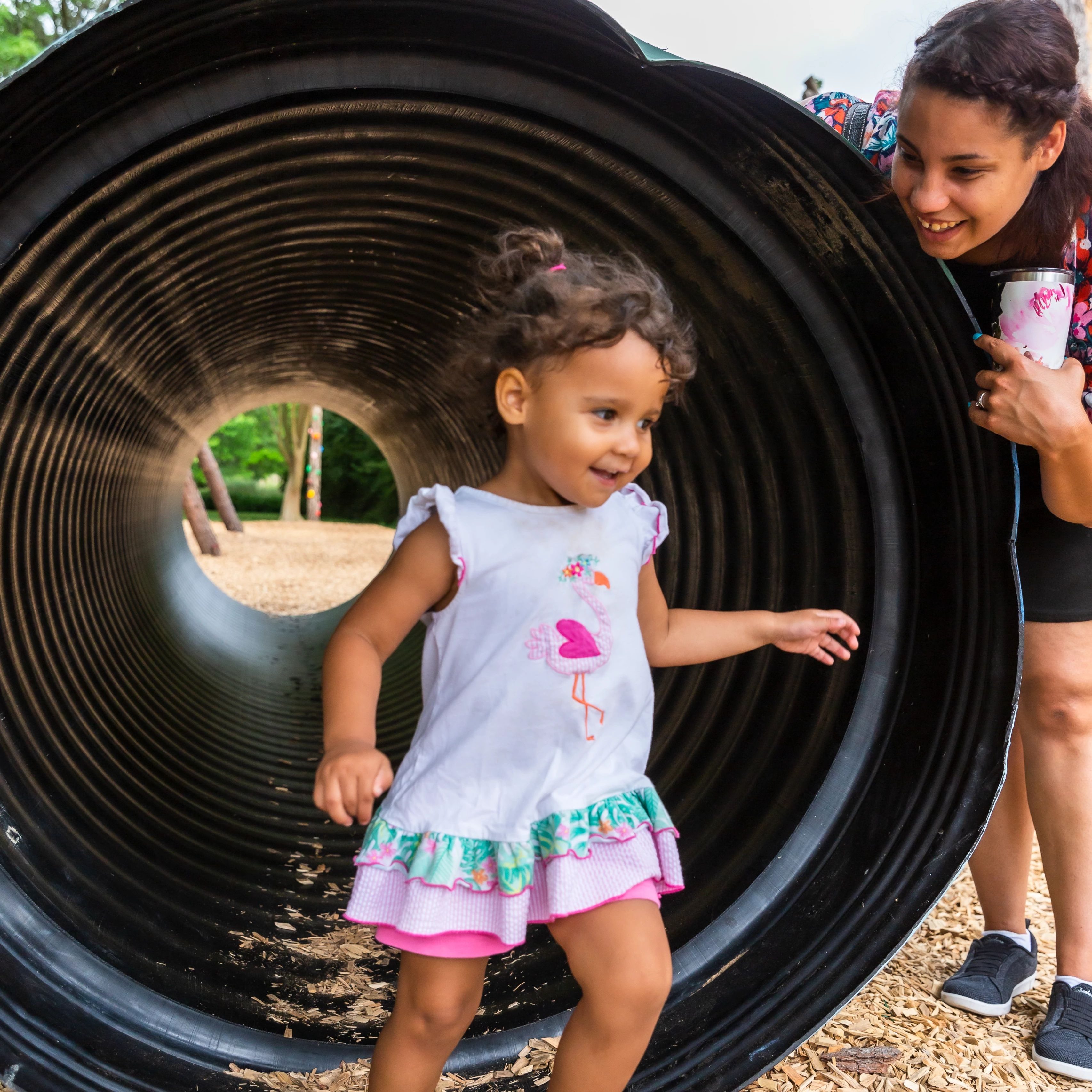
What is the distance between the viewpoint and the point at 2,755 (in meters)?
2.41

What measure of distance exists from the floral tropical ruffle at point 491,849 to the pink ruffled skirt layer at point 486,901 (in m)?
0.01

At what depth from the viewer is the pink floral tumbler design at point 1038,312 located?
2029 millimetres

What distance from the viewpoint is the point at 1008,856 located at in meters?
2.88

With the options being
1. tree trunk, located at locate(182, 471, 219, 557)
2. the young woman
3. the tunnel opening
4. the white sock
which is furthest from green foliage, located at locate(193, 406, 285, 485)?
the young woman

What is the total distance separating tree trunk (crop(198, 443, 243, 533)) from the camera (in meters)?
12.7

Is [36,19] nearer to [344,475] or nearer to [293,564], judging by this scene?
[293,564]

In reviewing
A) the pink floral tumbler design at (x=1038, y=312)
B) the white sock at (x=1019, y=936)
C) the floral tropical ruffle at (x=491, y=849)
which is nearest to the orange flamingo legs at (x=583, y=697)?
the floral tropical ruffle at (x=491, y=849)

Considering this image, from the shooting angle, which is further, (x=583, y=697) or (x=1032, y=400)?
(x=1032, y=400)

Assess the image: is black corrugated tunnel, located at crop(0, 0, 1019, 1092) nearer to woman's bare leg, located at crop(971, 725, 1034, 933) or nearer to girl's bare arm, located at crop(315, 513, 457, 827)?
woman's bare leg, located at crop(971, 725, 1034, 933)

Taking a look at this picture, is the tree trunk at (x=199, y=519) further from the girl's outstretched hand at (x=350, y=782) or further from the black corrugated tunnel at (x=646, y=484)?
the girl's outstretched hand at (x=350, y=782)

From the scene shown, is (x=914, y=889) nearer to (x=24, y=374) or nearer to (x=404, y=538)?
(x=404, y=538)

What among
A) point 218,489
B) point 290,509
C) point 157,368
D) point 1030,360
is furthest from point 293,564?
point 1030,360

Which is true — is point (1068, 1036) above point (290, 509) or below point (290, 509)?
below

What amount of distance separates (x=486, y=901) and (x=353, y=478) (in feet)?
84.4
